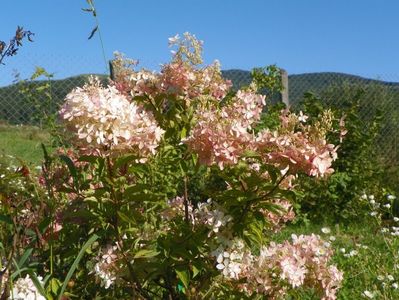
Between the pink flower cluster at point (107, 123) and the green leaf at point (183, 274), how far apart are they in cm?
34

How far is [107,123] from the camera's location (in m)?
1.74

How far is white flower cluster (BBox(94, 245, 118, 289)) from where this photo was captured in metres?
2.03

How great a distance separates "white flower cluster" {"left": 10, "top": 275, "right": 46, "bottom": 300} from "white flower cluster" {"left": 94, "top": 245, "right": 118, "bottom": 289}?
0.23 metres

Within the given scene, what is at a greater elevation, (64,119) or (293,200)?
(64,119)

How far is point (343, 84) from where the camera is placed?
384 inches

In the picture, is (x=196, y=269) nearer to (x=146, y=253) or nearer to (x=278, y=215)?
(x=146, y=253)

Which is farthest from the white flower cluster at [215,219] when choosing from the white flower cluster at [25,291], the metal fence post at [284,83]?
the metal fence post at [284,83]

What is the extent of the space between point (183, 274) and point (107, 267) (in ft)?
0.89

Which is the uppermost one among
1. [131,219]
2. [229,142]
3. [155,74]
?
[155,74]

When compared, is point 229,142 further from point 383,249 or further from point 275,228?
point 383,249

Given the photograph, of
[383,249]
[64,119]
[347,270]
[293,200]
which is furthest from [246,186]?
[383,249]

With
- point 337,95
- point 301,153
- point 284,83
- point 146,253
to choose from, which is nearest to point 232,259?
point 146,253

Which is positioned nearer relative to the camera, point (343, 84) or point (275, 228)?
point (275, 228)

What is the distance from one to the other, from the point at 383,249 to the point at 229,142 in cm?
340
